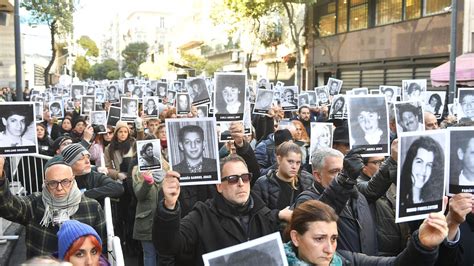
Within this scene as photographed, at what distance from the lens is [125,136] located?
7.21 metres

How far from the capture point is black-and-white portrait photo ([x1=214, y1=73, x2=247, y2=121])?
6.76 m

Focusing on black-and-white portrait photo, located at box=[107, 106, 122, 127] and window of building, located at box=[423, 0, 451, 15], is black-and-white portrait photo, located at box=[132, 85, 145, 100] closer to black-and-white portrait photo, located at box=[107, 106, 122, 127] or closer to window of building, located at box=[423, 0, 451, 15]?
black-and-white portrait photo, located at box=[107, 106, 122, 127]

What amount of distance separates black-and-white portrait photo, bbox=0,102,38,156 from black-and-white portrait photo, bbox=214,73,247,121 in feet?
6.72

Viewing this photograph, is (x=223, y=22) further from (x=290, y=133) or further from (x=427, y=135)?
(x=427, y=135)

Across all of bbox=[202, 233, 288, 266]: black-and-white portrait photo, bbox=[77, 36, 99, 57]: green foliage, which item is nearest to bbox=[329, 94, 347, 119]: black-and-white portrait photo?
bbox=[202, 233, 288, 266]: black-and-white portrait photo

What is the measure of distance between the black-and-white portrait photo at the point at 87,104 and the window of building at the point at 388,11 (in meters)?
15.4

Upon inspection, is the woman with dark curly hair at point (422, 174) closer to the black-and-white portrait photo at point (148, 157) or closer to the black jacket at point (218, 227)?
the black jacket at point (218, 227)

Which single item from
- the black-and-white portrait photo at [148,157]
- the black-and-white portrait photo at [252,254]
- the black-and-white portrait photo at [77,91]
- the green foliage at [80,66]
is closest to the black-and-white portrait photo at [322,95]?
the black-and-white portrait photo at [77,91]

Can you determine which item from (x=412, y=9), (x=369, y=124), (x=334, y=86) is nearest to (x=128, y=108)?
(x=369, y=124)

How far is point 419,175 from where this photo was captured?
10.8ft

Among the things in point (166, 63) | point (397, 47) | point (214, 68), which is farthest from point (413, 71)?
Answer: point (166, 63)

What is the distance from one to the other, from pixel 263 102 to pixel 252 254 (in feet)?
22.8

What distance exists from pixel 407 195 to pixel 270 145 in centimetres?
388

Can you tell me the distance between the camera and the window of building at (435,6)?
20.9m
